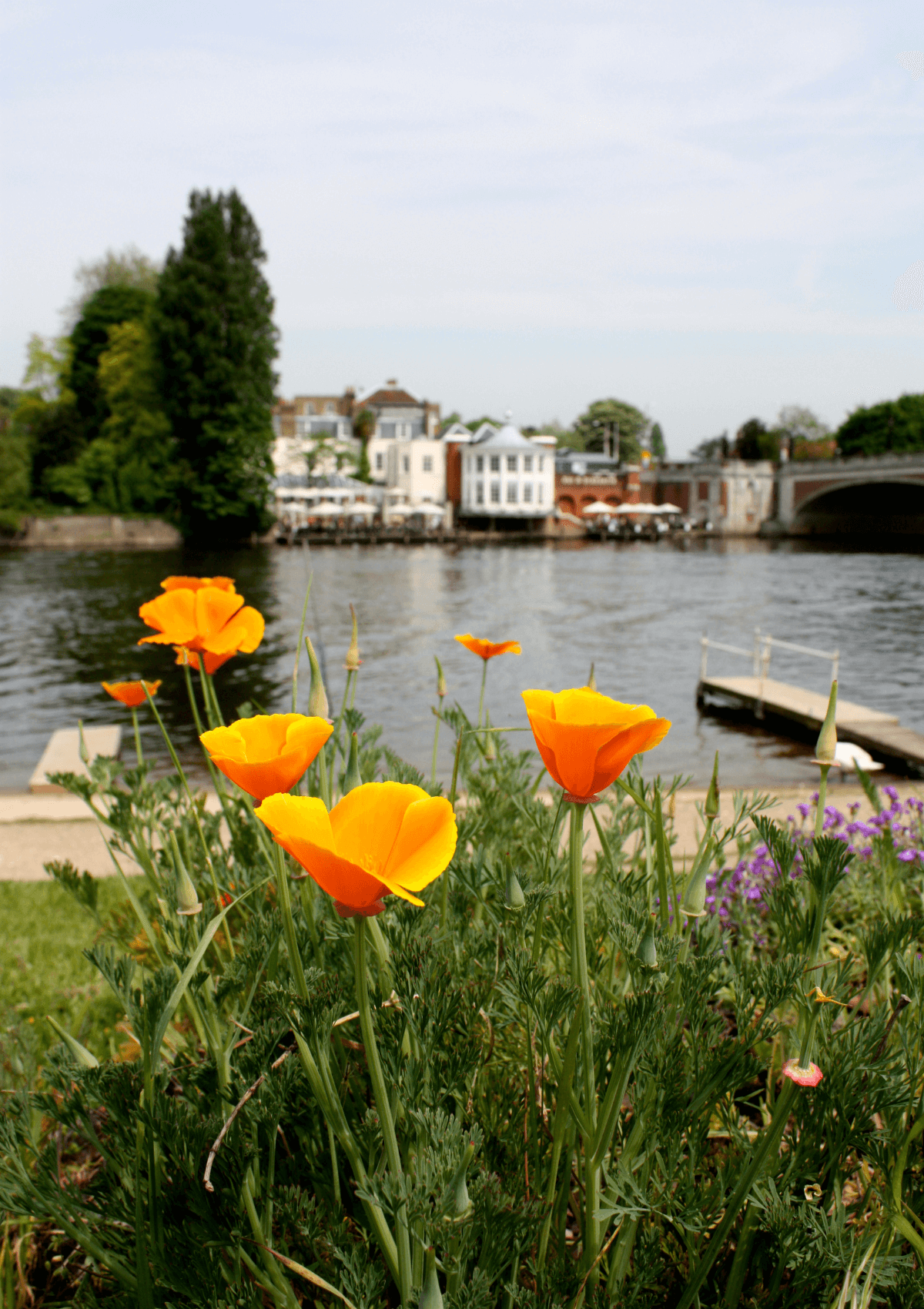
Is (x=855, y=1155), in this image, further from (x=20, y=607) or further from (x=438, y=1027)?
(x=20, y=607)

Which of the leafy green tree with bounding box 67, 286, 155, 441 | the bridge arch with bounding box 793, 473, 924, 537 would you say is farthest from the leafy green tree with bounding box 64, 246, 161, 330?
the bridge arch with bounding box 793, 473, 924, 537

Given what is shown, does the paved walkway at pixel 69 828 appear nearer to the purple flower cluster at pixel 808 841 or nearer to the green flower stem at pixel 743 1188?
the purple flower cluster at pixel 808 841

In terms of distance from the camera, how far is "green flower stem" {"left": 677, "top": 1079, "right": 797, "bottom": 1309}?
1.04m

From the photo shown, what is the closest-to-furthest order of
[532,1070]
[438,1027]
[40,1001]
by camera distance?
[438,1027], [532,1070], [40,1001]

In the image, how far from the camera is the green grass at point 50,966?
9.38ft

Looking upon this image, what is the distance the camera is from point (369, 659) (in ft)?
62.4

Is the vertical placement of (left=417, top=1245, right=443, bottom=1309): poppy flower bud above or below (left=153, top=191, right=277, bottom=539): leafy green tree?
below

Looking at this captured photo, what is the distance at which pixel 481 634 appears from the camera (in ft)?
69.1

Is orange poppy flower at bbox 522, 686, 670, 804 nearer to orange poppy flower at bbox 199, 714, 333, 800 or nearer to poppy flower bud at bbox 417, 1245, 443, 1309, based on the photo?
orange poppy flower at bbox 199, 714, 333, 800

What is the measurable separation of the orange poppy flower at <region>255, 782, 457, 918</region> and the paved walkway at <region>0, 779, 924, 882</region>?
3.45 metres

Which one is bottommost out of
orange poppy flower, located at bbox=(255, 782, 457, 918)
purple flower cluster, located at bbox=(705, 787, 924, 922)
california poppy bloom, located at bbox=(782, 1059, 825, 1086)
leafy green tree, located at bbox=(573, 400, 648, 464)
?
purple flower cluster, located at bbox=(705, 787, 924, 922)

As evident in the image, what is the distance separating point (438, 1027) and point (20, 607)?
2695 centimetres

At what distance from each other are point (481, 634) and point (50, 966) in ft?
58.1

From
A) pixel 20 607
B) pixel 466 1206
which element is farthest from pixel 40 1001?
pixel 20 607
